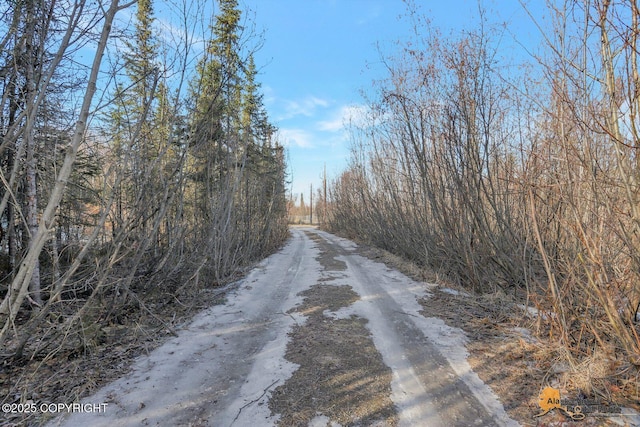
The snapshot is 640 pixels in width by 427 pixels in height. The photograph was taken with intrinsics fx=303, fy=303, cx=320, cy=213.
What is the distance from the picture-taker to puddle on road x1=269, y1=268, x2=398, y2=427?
8.04 feet

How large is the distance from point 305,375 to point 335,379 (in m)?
0.31

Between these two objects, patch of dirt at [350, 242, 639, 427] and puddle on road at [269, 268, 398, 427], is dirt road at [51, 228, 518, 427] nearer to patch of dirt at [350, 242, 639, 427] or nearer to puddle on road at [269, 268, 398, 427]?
puddle on road at [269, 268, 398, 427]

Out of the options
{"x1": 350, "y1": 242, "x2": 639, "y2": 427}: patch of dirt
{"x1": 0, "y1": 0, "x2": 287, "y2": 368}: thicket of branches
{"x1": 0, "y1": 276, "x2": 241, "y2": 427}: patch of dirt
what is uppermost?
{"x1": 0, "y1": 0, "x2": 287, "y2": 368}: thicket of branches

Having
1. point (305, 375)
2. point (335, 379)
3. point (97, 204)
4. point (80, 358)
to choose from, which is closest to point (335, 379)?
point (335, 379)

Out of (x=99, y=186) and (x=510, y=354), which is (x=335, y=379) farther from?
(x=99, y=186)

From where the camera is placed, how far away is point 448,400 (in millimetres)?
2625

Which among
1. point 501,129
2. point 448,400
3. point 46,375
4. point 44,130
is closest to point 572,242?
point 448,400

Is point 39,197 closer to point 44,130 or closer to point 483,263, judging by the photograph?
point 44,130

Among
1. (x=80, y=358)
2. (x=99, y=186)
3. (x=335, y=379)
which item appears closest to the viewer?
(x=335, y=379)

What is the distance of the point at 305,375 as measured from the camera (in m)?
3.07

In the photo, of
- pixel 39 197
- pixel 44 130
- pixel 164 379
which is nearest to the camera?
pixel 164 379

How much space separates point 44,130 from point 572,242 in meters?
7.61

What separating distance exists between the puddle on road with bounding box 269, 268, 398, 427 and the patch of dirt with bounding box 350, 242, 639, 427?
1029mm

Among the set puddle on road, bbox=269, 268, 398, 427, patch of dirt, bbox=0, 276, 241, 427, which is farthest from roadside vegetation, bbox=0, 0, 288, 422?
puddle on road, bbox=269, 268, 398, 427
